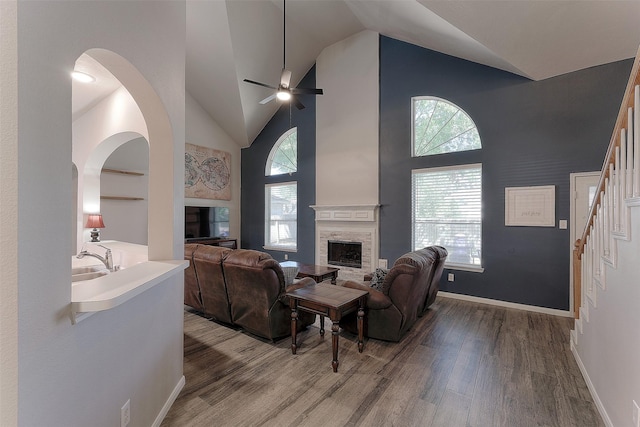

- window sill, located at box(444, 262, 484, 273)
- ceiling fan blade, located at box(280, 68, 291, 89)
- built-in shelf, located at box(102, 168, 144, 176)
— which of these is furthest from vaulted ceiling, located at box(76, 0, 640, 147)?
window sill, located at box(444, 262, 484, 273)

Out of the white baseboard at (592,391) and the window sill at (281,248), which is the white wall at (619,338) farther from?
the window sill at (281,248)

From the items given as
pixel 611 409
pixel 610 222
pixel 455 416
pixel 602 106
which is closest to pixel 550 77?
pixel 602 106

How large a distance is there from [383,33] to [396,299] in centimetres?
507

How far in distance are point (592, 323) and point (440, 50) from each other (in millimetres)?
4383

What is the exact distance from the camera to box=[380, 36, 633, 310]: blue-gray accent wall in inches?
146

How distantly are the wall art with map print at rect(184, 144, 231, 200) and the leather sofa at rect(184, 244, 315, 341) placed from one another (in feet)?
12.6

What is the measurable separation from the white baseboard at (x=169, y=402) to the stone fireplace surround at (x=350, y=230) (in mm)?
4092

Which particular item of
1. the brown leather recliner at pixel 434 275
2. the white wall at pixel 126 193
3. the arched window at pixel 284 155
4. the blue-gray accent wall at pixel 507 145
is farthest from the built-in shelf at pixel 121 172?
the brown leather recliner at pixel 434 275

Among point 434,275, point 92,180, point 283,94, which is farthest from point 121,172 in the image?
point 434,275

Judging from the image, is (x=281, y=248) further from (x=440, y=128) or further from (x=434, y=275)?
(x=440, y=128)

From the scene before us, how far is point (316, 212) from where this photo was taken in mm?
6453

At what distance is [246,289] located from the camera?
293 cm

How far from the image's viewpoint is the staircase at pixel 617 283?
1545mm
